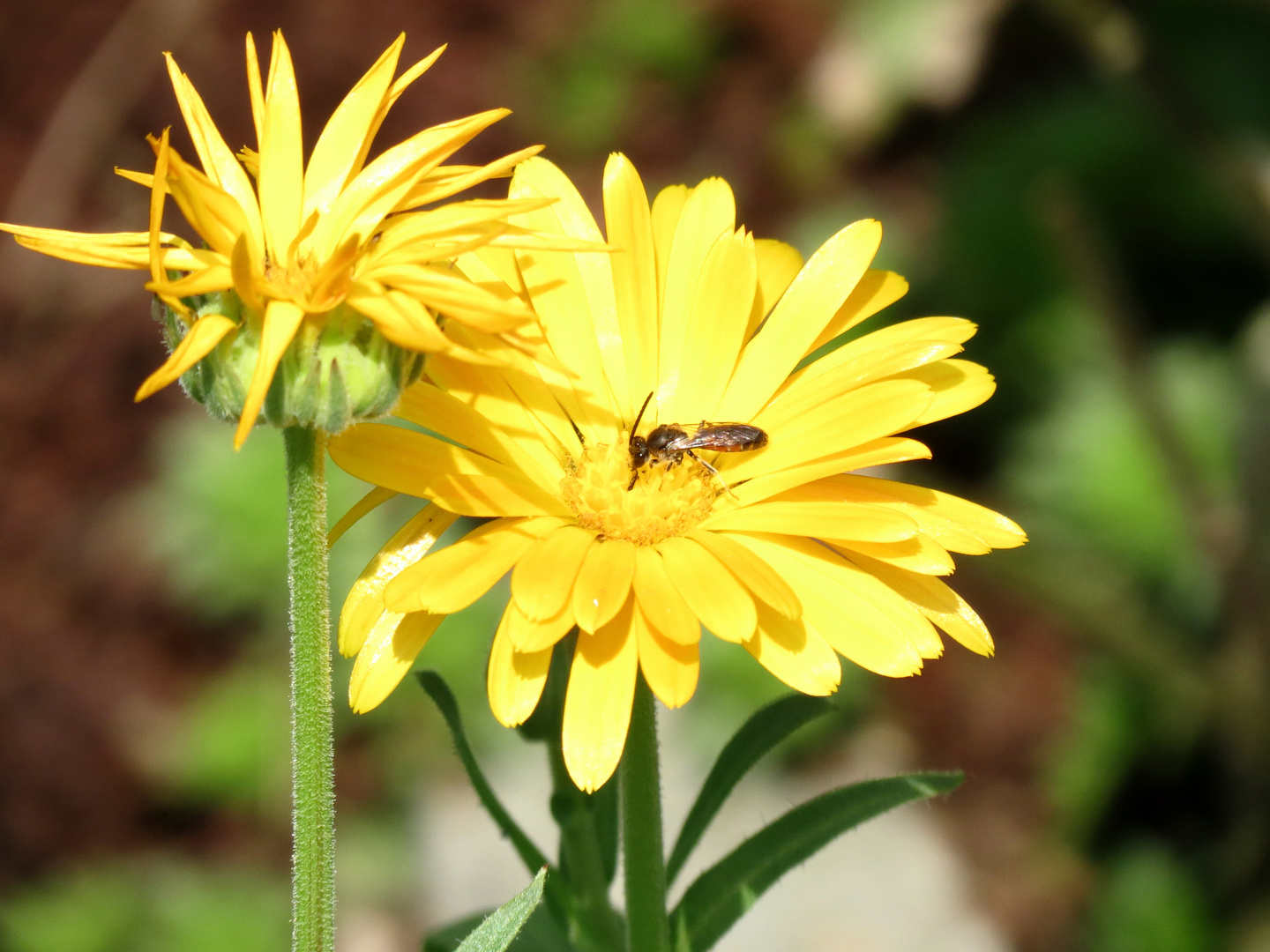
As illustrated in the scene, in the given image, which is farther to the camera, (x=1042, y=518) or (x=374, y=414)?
(x=1042, y=518)

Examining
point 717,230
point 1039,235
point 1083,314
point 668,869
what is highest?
point 1039,235

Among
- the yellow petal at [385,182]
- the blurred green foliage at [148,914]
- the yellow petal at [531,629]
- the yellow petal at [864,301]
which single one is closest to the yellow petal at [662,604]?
the yellow petal at [531,629]

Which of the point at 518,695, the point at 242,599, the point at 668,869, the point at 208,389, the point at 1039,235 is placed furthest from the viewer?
the point at 1039,235

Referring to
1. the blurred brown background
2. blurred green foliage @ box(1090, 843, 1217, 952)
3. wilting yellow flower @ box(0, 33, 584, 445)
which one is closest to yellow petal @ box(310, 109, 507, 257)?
wilting yellow flower @ box(0, 33, 584, 445)

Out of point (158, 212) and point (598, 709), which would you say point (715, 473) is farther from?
point (158, 212)

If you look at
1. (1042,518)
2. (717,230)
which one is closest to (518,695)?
(717,230)

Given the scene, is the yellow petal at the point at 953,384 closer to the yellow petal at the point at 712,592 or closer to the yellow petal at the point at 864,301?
the yellow petal at the point at 864,301

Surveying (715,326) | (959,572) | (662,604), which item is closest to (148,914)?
(959,572)

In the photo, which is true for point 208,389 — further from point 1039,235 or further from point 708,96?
point 708,96
